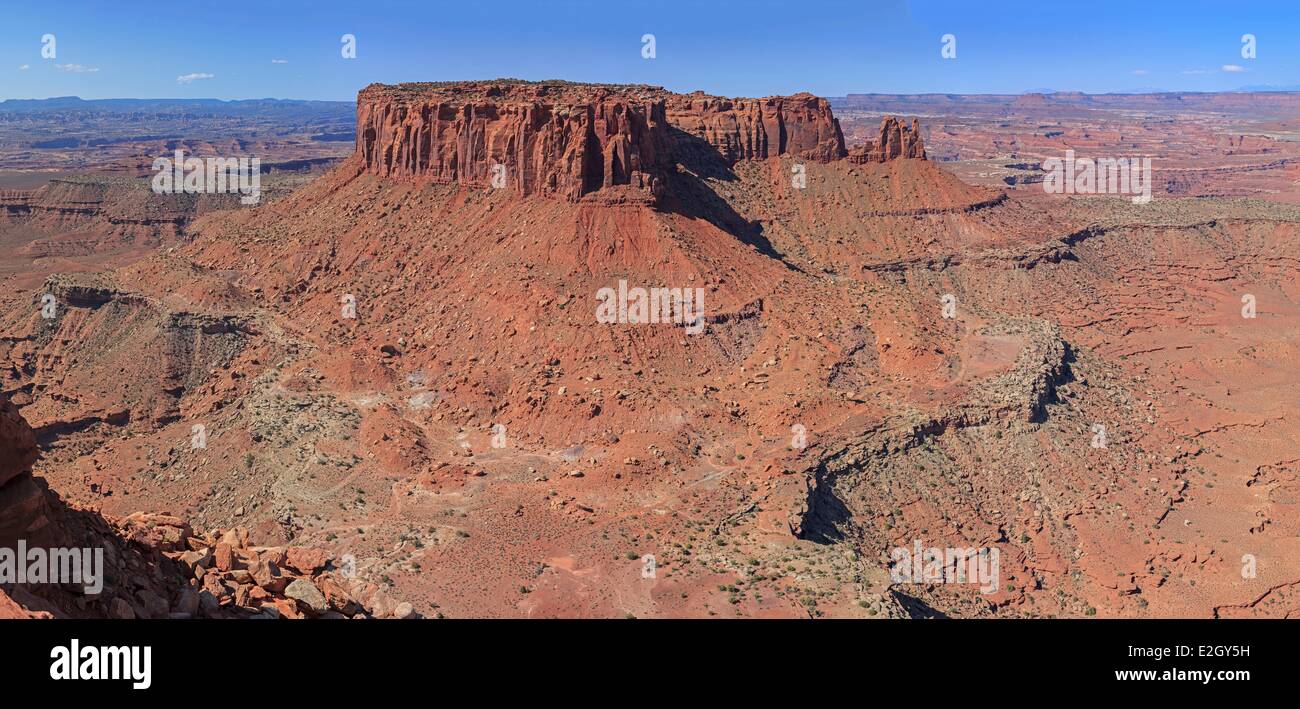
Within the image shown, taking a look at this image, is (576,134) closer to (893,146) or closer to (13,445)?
(893,146)

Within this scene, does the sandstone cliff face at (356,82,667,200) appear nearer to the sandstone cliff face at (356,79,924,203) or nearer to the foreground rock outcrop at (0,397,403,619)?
the sandstone cliff face at (356,79,924,203)

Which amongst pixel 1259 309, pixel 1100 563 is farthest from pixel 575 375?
pixel 1259 309

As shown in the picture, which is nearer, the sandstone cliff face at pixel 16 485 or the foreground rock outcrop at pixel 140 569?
the foreground rock outcrop at pixel 140 569

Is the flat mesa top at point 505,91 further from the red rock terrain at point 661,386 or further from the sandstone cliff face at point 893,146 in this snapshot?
the sandstone cliff face at point 893,146

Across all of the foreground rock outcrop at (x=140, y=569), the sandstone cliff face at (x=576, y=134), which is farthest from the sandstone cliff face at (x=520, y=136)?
the foreground rock outcrop at (x=140, y=569)

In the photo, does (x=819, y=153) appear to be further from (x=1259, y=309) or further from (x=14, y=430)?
(x=14, y=430)
